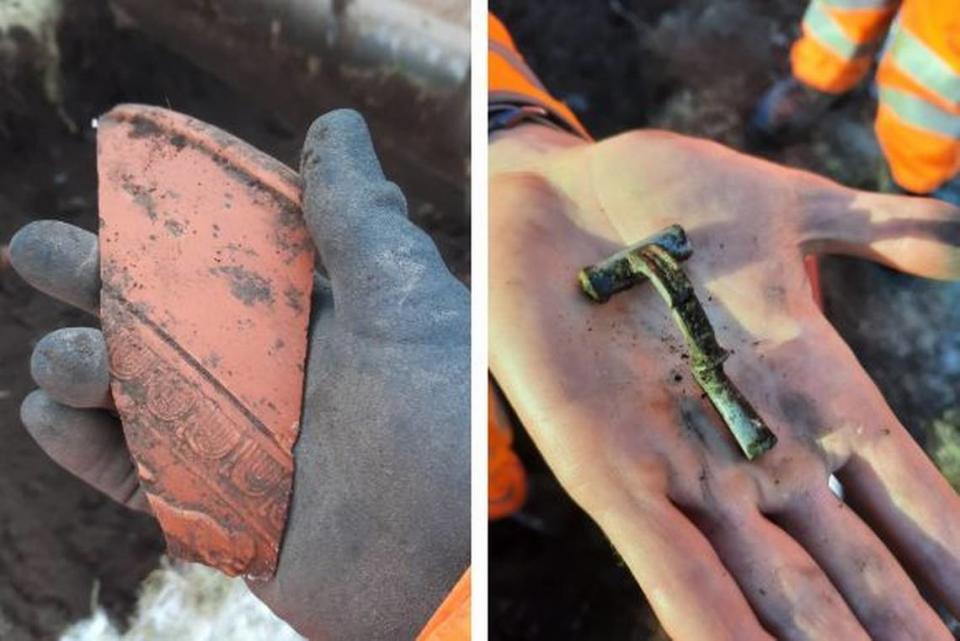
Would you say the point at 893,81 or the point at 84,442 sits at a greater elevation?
the point at 893,81

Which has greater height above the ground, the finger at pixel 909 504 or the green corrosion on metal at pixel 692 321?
the green corrosion on metal at pixel 692 321

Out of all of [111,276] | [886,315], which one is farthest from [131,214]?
[886,315]

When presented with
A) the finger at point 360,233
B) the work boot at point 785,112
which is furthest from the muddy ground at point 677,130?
the finger at point 360,233

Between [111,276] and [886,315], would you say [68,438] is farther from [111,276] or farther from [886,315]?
[886,315]

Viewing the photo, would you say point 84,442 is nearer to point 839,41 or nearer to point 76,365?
point 76,365

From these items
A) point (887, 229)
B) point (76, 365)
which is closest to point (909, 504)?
point (887, 229)

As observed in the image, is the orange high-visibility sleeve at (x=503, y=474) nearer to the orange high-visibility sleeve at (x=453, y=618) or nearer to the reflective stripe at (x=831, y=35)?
the orange high-visibility sleeve at (x=453, y=618)
